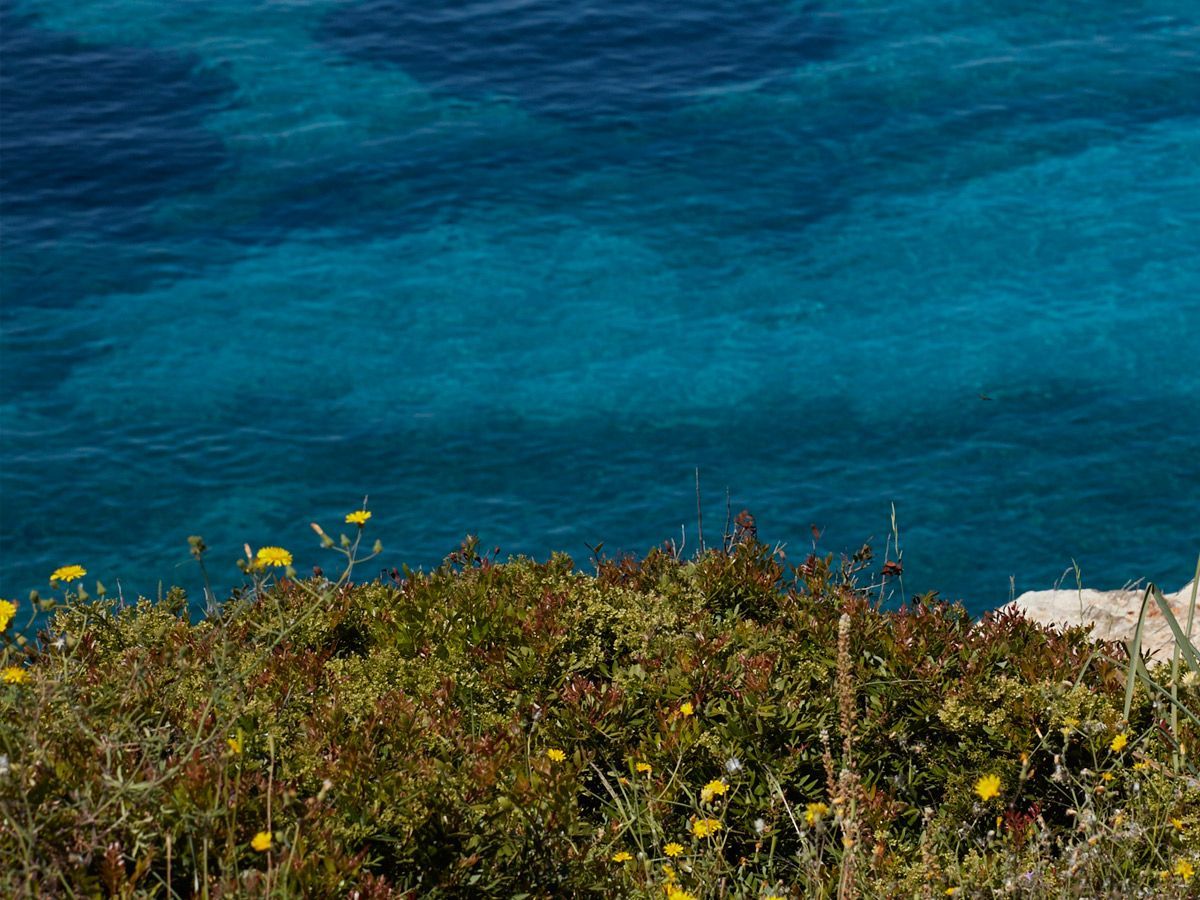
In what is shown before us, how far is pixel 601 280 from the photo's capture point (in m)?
14.7

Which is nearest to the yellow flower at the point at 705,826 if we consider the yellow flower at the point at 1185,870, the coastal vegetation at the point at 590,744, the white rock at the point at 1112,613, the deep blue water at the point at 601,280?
the coastal vegetation at the point at 590,744

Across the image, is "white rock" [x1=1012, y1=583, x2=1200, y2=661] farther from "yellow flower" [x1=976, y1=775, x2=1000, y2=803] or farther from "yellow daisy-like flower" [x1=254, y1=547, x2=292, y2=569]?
"yellow daisy-like flower" [x1=254, y1=547, x2=292, y2=569]

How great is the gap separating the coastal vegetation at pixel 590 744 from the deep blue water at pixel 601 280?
18.4 ft

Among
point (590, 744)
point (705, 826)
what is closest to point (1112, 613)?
point (590, 744)

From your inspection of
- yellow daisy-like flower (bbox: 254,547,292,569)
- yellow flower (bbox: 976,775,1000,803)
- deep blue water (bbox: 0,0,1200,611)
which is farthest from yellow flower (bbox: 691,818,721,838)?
deep blue water (bbox: 0,0,1200,611)

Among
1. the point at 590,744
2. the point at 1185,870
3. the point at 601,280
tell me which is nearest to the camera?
the point at 1185,870

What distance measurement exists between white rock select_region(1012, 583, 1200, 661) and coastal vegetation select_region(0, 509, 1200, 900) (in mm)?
1211

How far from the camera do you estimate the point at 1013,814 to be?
13.2 ft

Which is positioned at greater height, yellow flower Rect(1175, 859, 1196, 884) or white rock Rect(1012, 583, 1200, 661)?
yellow flower Rect(1175, 859, 1196, 884)

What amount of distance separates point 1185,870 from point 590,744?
1775mm

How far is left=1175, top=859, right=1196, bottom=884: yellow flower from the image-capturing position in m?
3.50

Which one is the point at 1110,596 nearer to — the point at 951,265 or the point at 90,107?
the point at 951,265

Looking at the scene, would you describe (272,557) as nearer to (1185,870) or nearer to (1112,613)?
(1185,870)

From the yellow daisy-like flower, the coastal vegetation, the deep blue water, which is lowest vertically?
the deep blue water
